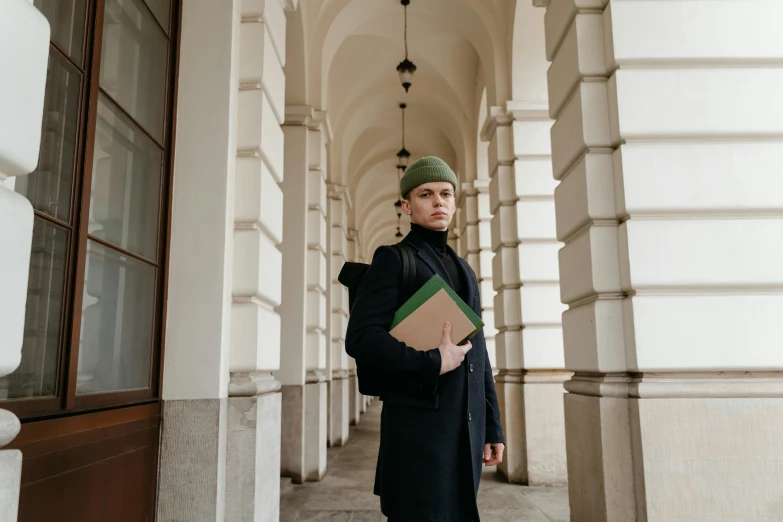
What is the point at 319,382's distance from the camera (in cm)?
809

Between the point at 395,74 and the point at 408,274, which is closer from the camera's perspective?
the point at 408,274

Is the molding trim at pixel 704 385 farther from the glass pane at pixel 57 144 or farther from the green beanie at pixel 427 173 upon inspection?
the glass pane at pixel 57 144

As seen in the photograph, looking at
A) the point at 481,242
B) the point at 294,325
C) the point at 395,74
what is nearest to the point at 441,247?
the point at 294,325

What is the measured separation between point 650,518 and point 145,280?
329cm

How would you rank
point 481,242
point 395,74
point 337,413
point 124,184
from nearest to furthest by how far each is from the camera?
point 124,184
point 481,242
point 337,413
point 395,74

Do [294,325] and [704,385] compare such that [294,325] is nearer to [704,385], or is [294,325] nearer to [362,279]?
[704,385]

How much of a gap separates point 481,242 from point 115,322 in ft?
27.8

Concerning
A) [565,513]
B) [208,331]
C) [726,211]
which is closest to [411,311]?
[208,331]

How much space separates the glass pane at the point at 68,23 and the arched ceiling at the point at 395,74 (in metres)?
5.02

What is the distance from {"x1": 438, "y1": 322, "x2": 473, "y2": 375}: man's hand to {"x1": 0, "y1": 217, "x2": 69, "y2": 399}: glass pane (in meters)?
1.60

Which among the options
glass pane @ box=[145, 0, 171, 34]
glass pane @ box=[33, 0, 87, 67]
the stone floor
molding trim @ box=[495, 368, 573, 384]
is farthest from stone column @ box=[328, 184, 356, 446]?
glass pane @ box=[33, 0, 87, 67]

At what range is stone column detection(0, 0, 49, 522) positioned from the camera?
1477 mm

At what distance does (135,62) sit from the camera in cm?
339

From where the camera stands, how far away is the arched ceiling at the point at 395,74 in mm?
8273
